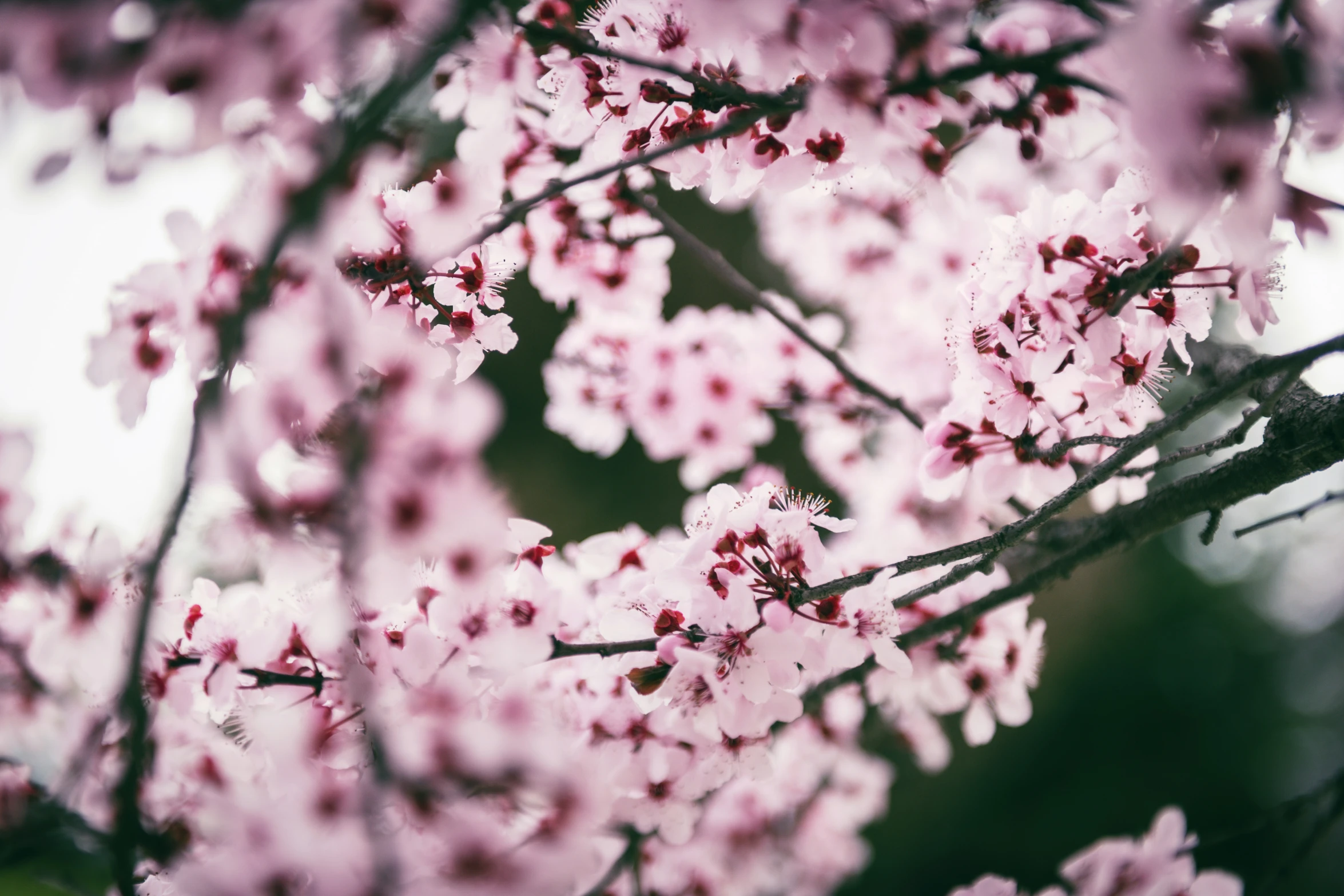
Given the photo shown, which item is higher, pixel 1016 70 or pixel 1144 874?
pixel 1016 70

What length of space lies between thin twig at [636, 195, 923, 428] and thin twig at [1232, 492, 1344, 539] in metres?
0.54

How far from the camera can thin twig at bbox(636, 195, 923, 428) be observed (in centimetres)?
145

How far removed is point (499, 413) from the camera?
57 centimetres

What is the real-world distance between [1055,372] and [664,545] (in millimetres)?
659

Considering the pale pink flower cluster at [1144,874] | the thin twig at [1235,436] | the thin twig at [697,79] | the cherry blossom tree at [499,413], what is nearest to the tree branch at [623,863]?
the cherry blossom tree at [499,413]

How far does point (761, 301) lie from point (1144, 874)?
122 cm

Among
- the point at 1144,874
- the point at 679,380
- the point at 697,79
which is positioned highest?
the point at 679,380

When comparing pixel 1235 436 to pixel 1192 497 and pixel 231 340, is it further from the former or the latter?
pixel 231 340

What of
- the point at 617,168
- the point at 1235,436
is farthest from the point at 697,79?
the point at 1235,436

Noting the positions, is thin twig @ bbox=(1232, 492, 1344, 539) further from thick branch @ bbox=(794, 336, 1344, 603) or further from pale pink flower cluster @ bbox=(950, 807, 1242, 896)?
pale pink flower cluster @ bbox=(950, 807, 1242, 896)

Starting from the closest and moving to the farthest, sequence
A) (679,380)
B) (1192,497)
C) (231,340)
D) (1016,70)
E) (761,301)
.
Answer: (231,340) → (1016,70) → (1192,497) → (761,301) → (679,380)

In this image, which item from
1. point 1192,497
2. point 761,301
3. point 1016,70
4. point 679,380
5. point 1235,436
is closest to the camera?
point 1016,70

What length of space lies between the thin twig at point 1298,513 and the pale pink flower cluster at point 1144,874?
53 cm

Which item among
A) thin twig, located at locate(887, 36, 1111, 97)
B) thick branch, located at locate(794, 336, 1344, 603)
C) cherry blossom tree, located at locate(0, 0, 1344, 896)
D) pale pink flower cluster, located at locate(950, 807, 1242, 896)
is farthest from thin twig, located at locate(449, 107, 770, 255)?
pale pink flower cluster, located at locate(950, 807, 1242, 896)
